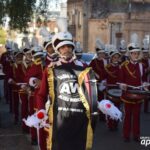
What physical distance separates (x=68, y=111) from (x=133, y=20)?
41228 mm

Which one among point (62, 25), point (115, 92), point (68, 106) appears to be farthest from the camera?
point (115, 92)

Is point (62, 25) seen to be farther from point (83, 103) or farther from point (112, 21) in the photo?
point (112, 21)

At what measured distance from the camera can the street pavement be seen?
9.66 metres

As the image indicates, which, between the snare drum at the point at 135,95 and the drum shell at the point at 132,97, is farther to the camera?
the drum shell at the point at 132,97

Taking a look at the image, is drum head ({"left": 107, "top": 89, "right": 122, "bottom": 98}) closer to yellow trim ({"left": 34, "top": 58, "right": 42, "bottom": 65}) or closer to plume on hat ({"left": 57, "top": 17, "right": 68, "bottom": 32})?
yellow trim ({"left": 34, "top": 58, "right": 42, "bottom": 65})

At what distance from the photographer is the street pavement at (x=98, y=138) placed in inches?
380

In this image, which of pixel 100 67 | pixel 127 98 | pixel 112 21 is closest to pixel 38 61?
pixel 127 98

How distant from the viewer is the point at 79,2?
2067 inches

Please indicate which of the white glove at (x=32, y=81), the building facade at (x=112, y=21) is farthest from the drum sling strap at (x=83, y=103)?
the building facade at (x=112, y=21)

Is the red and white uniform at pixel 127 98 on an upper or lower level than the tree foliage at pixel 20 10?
lower

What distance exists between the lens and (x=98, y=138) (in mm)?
10625

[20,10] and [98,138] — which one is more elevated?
[20,10]

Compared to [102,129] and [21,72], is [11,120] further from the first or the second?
[102,129]

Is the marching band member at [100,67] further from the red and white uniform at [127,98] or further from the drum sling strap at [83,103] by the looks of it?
the drum sling strap at [83,103]
